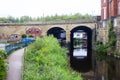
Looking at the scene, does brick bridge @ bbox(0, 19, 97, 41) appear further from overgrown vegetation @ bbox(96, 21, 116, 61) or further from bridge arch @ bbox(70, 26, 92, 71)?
overgrown vegetation @ bbox(96, 21, 116, 61)

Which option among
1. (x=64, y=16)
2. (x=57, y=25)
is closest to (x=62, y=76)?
(x=57, y=25)

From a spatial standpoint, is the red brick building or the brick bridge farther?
the brick bridge

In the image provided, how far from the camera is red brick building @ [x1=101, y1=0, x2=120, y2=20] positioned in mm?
61562

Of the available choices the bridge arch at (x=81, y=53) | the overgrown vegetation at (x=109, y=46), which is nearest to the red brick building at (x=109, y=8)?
the overgrown vegetation at (x=109, y=46)

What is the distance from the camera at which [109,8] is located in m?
67.5

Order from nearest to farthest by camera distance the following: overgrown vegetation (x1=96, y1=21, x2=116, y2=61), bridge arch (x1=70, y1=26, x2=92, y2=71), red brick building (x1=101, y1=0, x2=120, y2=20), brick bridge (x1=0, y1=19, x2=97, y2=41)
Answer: bridge arch (x1=70, y1=26, x2=92, y2=71) < overgrown vegetation (x1=96, y1=21, x2=116, y2=61) < red brick building (x1=101, y1=0, x2=120, y2=20) < brick bridge (x1=0, y1=19, x2=97, y2=41)

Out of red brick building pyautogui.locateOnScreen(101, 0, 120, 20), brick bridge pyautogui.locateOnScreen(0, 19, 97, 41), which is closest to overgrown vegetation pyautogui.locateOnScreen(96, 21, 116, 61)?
red brick building pyautogui.locateOnScreen(101, 0, 120, 20)

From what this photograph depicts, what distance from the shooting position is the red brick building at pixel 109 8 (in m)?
61.6

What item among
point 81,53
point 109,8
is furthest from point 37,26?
point 109,8

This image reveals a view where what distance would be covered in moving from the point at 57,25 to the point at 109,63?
111 ft

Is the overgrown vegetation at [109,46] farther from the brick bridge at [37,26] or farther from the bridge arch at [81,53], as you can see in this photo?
the brick bridge at [37,26]

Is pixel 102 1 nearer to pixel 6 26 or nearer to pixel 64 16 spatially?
pixel 6 26

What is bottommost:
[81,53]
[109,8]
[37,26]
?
[81,53]

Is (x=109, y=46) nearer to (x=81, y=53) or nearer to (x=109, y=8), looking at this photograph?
(x=109, y=8)
